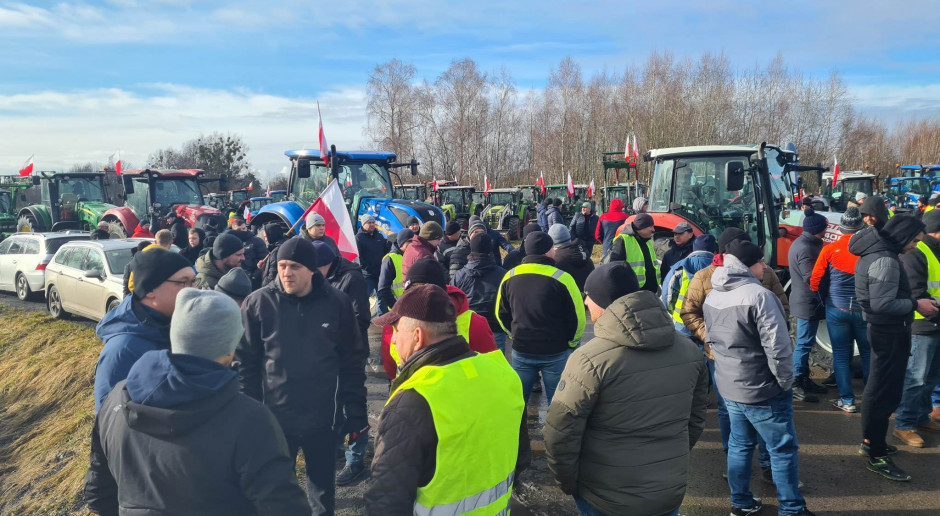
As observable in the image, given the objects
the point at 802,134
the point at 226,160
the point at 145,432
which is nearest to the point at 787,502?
the point at 145,432

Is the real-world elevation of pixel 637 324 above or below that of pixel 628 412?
above

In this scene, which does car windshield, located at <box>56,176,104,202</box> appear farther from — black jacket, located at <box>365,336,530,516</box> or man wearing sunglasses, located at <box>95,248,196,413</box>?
black jacket, located at <box>365,336,530,516</box>

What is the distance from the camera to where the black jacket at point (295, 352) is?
10.00 feet

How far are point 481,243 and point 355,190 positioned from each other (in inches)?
279

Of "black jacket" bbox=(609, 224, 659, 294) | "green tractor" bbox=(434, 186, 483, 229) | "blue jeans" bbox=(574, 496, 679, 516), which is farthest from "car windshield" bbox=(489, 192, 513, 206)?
"blue jeans" bbox=(574, 496, 679, 516)

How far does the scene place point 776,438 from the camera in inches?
130

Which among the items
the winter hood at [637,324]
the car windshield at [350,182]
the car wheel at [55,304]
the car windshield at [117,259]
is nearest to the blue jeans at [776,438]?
the winter hood at [637,324]

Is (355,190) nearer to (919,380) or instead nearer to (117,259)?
(117,259)

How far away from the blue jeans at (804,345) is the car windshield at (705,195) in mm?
2843

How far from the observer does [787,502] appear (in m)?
3.37

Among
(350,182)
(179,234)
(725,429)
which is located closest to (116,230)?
(179,234)

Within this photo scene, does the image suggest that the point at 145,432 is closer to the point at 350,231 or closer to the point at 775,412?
the point at 775,412

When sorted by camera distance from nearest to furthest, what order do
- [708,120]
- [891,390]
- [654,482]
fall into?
1. [654,482]
2. [891,390]
3. [708,120]

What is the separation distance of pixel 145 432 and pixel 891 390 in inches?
178
